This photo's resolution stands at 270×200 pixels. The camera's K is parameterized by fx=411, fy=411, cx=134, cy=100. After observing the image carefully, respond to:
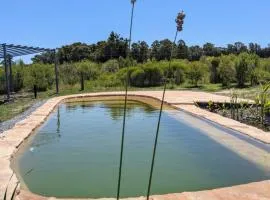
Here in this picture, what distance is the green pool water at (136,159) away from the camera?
17.4 feet

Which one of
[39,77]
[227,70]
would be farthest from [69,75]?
[227,70]

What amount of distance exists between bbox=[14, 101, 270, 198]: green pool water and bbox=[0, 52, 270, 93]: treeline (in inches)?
433

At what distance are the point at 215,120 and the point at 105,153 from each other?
372 centimetres

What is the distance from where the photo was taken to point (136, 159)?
21.6ft

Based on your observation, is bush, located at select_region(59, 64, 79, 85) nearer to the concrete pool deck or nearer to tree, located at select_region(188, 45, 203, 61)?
the concrete pool deck

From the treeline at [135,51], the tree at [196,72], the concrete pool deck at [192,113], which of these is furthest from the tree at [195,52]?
the concrete pool deck at [192,113]

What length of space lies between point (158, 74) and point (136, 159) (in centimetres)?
1781

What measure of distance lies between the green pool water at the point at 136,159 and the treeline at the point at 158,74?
1101cm

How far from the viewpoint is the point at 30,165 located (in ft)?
20.6

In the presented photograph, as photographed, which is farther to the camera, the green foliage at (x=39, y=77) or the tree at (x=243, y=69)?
the green foliage at (x=39, y=77)

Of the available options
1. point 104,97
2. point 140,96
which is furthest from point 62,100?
point 140,96

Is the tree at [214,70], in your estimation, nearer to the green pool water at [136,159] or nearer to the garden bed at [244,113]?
the garden bed at [244,113]

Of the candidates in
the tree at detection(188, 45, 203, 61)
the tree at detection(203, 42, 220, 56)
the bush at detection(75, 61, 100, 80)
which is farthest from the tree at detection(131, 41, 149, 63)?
the bush at detection(75, 61, 100, 80)

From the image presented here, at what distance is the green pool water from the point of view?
5.29 meters
